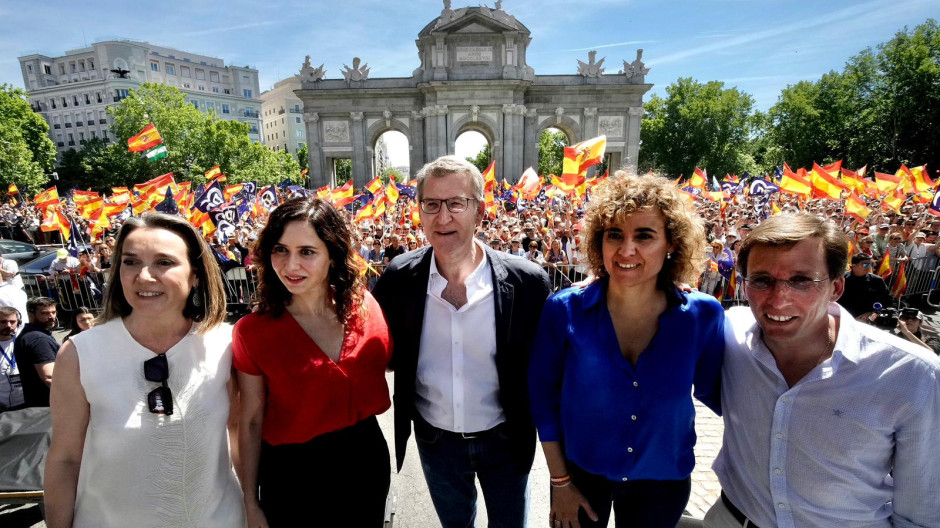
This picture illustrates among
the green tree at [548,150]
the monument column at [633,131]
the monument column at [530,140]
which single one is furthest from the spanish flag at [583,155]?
the green tree at [548,150]

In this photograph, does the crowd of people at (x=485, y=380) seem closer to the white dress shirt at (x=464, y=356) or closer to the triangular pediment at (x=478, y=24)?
the white dress shirt at (x=464, y=356)

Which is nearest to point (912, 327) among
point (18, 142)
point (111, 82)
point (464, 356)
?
point (464, 356)

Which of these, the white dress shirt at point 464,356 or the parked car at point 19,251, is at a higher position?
the white dress shirt at point 464,356

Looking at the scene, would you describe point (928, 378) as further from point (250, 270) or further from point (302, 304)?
point (250, 270)

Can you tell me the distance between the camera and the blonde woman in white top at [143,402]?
1690 millimetres

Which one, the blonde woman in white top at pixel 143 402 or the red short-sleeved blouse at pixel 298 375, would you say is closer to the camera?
the blonde woman in white top at pixel 143 402

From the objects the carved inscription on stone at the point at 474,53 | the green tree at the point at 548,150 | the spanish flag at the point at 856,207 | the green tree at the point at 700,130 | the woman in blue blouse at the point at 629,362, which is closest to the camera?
the woman in blue blouse at the point at 629,362

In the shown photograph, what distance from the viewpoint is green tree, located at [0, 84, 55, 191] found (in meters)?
32.9

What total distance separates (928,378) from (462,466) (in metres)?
1.89

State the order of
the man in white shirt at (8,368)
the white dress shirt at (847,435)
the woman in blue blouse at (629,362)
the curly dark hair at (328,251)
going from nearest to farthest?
1. the white dress shirt at (847,435)
2. the woman in blue blouse at (629,362)
3. the curly dark hair at (328,251)
4. the man in white shirt at (8,368)

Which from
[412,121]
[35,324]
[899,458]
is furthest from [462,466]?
[412,121]

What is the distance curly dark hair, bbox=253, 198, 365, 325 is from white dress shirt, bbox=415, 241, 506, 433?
0.40 metres

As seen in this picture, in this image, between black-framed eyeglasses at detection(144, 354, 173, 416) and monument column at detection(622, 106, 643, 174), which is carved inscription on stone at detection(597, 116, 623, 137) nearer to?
monument column at detection(622, 106, 643, 174)

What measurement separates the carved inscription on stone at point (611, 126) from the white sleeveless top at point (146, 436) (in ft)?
128
